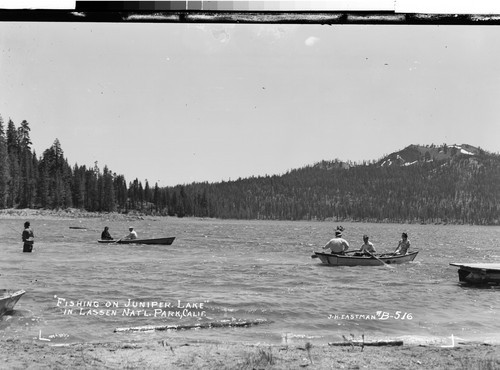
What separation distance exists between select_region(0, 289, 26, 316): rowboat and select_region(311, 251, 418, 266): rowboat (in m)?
6.86

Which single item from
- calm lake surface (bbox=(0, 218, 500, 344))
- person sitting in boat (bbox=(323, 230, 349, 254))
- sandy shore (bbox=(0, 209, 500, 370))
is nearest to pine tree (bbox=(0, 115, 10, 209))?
calm lake surface (bbox=(0, 218, 500, 344))

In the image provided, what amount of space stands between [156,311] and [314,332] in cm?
226

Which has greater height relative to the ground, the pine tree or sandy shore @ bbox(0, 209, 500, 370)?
the pine tree

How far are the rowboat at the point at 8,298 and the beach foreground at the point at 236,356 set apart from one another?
0.51 meters

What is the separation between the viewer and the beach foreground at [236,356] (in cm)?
604

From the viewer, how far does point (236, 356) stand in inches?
253

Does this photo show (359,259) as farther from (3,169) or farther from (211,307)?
(3,169)

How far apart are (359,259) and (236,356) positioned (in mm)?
8387

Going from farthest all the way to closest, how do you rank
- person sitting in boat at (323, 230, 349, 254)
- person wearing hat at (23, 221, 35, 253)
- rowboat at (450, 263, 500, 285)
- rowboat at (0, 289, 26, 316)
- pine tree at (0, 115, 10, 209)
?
1. person sitting in boat at (323, 230, 349, 254)
2. rowboat at (450, 263, 500, 285)
3. person wearing hat at (23, 221, 35, 253)
4. pine tree at (0, 115, 10, 209)
5. rowboat at (0, 289, 26, 316)

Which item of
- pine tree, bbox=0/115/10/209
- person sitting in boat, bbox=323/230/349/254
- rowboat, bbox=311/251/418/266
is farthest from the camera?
rowboat, bbox=311/251/418/266

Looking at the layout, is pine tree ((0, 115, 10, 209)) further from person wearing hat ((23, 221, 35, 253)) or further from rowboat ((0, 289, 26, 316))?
rowboat ((0, 289, 26, 316))

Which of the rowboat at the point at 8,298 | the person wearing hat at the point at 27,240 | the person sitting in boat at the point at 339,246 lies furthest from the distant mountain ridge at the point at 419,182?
the rowboat at the point at 8,298

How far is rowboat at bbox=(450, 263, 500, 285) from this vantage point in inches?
342

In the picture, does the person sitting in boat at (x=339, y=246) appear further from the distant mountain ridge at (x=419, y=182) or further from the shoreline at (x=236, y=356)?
the shoreline at (x=236, y=356)
